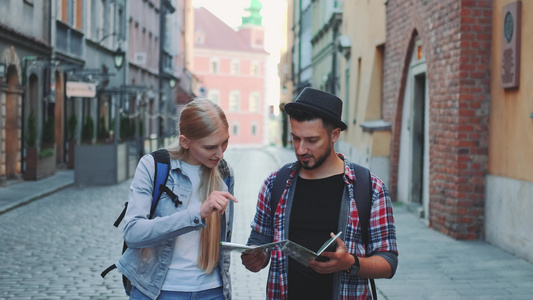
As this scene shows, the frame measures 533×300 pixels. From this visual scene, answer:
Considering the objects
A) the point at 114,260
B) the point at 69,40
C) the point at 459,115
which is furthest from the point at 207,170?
the point at 69,40

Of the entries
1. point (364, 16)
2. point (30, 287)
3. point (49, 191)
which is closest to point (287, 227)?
point (30, 287)

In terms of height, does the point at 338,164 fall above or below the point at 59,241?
above

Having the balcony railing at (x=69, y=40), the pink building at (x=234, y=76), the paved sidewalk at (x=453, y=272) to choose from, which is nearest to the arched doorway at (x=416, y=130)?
the paved sidewalk at (x=453, y=272)

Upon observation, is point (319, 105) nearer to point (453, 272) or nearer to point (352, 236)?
point (352, 236)

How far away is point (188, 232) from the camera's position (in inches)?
130

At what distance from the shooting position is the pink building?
309 feet

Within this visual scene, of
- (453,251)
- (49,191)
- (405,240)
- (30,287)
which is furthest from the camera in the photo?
(49,191)

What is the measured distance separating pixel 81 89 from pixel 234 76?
2923 inches

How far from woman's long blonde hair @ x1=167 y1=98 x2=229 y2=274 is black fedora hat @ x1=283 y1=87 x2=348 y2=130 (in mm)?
294

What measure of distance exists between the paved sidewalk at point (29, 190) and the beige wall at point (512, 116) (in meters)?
8.01

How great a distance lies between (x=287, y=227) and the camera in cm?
335

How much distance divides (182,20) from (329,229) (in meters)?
61.6

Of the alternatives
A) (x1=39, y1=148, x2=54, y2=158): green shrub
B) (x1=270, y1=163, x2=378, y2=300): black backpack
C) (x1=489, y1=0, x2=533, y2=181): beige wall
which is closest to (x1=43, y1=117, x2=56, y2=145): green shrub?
(x1=39, y1=148, x2=54, y2=158): green shrub

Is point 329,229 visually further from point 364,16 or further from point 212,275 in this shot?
point 364,16
